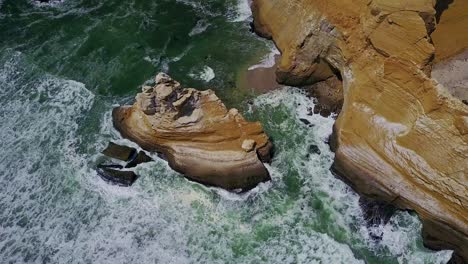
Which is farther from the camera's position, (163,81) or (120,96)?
(120,96)

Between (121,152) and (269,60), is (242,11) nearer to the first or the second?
(269,60)

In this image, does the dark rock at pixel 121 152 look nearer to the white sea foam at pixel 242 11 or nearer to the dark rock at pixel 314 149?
the dark rock at pixel 314 149

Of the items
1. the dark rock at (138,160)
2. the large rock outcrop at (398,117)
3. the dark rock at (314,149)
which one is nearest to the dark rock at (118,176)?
the dark rock at (138,160)

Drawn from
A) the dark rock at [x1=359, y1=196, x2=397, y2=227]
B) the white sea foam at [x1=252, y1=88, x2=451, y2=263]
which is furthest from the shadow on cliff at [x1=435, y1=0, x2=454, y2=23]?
the dark rock at [x1=359, y1=196, x2=397, y2=227]

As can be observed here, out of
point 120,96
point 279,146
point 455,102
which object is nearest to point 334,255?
point 279,146

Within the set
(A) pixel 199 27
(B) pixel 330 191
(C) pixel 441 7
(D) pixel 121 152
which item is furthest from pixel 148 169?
(C) pixel 441 7

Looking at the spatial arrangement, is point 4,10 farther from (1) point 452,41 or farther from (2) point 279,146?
(1) point 452,41

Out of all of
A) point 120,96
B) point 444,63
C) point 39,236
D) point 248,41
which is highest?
point 444,63
